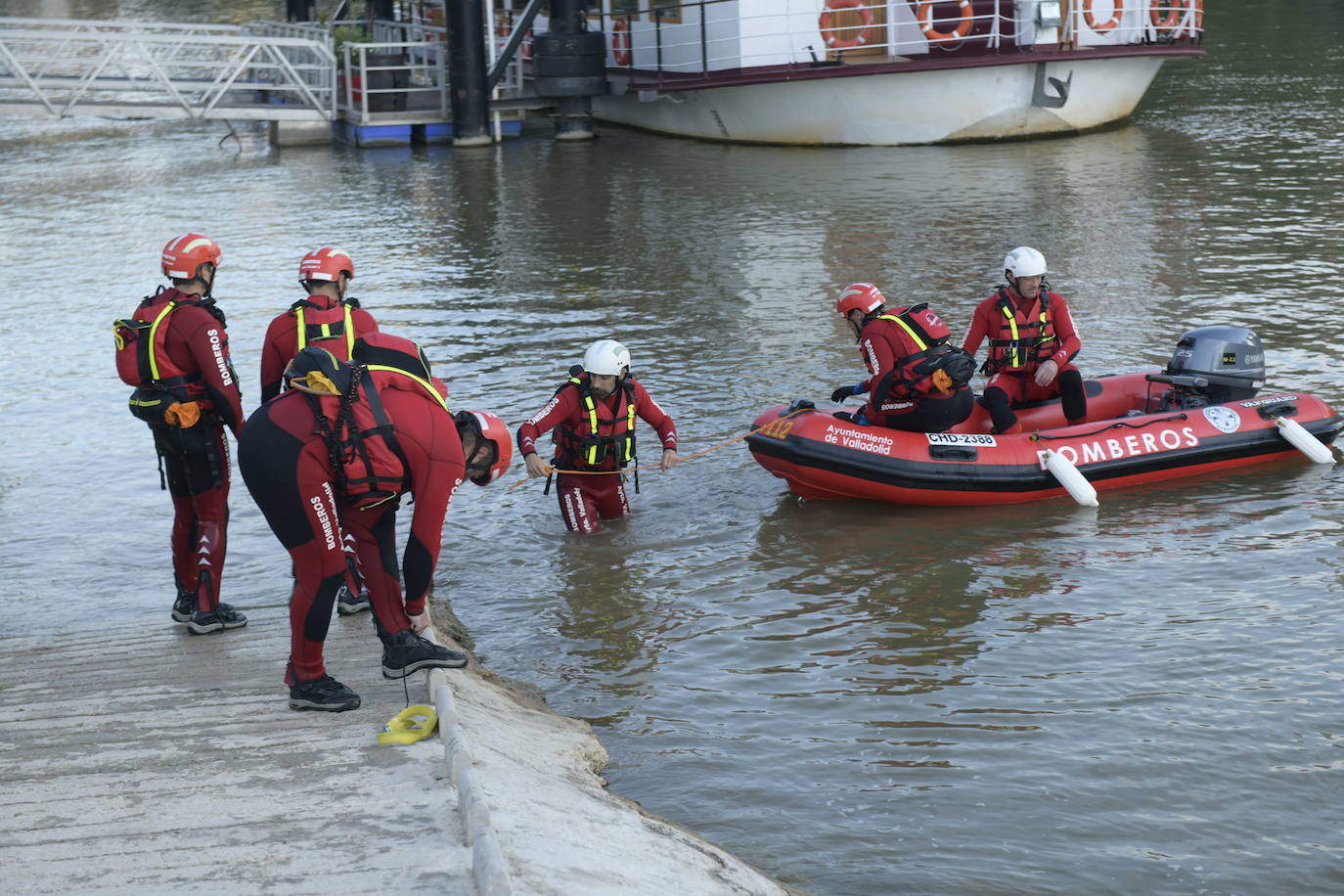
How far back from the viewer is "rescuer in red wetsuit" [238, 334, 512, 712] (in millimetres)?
4711

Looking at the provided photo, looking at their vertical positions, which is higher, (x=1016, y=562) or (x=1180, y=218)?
(x=1180, y=218)

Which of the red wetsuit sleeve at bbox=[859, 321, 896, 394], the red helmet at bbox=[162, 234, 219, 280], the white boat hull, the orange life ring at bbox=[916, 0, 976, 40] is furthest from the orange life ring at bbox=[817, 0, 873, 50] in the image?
the red helmet at bbox=[162, 234, 219, 280]

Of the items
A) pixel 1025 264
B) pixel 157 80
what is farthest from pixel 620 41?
pixel 1025 264

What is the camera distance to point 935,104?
70.4ft

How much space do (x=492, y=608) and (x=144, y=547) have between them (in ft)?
7.59

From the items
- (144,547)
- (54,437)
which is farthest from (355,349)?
(54,437)

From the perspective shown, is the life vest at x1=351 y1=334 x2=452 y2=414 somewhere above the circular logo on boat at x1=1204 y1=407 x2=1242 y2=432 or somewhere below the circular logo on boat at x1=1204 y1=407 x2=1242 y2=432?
above

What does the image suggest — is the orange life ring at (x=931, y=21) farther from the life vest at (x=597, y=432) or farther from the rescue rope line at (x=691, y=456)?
the life vest at (x=597, y=432)

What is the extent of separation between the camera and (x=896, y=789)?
5.45 m

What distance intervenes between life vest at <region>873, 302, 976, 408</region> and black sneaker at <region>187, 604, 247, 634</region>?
3.94 metres

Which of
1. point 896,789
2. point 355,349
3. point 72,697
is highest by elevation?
point 355,349

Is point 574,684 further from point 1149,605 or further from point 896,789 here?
point 1149,605

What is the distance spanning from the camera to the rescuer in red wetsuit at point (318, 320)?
241 inches

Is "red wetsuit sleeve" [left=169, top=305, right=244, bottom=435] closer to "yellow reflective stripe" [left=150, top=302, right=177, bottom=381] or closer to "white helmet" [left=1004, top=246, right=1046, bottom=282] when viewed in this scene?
"yellow reflective stripe" [left=150, top=302, right=177, bottom=381]
